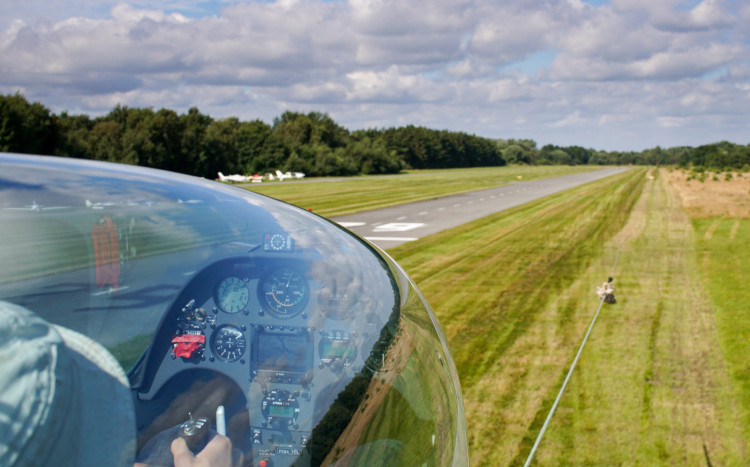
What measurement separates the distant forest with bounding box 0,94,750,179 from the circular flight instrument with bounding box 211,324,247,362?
3825cm

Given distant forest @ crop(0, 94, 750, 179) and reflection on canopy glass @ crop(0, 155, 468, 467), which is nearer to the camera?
reflection on canopy glass @ crop(0, 155, 468, 467)

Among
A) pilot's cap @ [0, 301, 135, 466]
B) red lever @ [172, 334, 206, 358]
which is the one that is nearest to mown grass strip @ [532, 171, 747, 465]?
red lever @ [172, 334, 206, 358]

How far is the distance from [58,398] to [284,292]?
62 centimetres

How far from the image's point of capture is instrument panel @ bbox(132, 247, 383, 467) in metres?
1.42

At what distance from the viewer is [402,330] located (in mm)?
1682

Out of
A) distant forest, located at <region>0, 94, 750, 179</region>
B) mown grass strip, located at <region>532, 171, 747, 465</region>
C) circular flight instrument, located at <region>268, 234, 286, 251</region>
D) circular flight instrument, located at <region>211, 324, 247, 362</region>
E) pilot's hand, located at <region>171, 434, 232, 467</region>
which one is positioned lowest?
mown grass strip, located at <region>532, 171, 747, 465</region>

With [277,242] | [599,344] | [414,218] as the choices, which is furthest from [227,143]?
[277,242]

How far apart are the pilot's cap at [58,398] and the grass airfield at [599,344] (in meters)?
3.96

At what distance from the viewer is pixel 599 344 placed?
7371 millimetres

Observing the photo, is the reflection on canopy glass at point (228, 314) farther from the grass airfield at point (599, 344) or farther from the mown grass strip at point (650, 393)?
the mown grass strip at point (650, 393)

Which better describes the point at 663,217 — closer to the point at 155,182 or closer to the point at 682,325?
the point at 682,325

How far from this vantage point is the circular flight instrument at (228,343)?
1.49 meters

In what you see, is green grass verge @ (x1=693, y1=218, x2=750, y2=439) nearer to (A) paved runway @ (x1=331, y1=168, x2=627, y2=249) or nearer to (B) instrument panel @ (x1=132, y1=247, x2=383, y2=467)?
(B) instrument panel @ (x1=132, y1=247, x2=383, y2=467)

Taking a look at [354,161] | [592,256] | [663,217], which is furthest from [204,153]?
[592,256]
